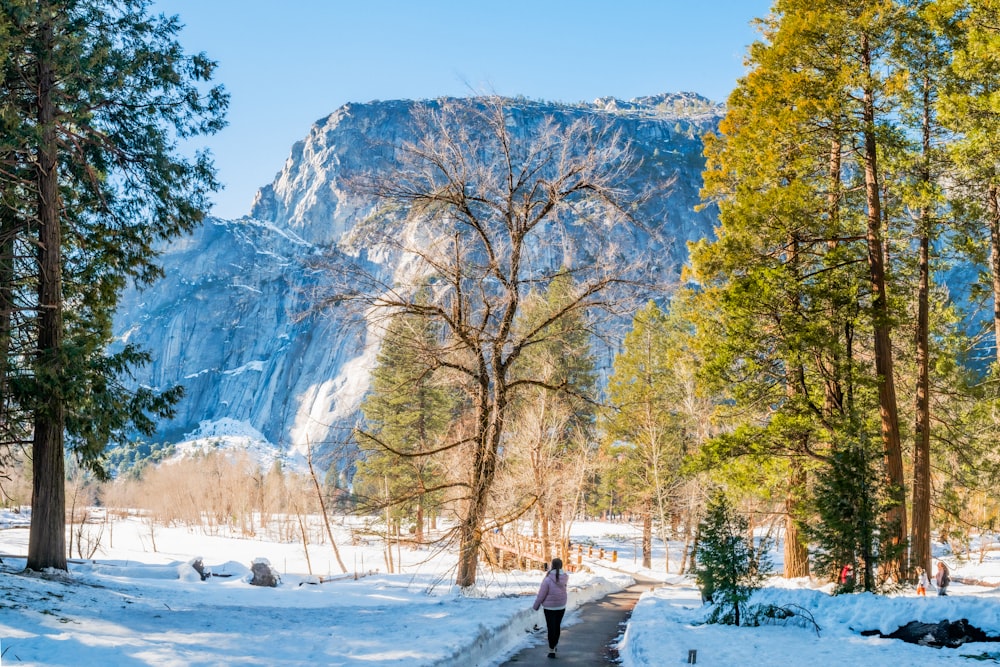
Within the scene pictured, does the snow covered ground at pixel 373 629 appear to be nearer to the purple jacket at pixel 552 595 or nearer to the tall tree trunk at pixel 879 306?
the purple jacket at pixel 552 595

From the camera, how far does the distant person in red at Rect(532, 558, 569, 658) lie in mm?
9680

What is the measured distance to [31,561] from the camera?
483 inches

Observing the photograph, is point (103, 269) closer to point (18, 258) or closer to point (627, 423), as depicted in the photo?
point (18, 258)

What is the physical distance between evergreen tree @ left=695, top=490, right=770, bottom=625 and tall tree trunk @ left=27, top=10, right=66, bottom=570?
36.3 feet

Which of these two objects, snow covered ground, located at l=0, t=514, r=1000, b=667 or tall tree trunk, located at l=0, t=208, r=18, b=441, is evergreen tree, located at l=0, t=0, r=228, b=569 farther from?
snow covered ground, located at l=0, t=514, r=1000, b=667

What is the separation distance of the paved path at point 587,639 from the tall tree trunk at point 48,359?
8.59 m

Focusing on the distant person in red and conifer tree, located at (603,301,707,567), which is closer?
the distant person in red

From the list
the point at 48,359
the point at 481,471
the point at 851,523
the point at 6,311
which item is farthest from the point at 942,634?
the point at 6,311

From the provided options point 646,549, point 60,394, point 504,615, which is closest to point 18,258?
point 60,394

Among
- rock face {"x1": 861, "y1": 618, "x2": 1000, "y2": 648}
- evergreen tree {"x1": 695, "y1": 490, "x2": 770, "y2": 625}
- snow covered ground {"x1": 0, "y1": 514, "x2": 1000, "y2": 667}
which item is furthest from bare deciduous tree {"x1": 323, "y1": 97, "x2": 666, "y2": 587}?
rock face {"x1": 861, "y1": 618, "x2": 1000, "y2": 648}

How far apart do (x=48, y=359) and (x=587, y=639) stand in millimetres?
10595

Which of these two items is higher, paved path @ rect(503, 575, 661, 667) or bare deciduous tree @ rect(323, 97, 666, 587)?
bare deciduous tree @ rect(323, 97, 666, 587)

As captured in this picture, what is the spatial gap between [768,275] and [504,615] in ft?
28.1

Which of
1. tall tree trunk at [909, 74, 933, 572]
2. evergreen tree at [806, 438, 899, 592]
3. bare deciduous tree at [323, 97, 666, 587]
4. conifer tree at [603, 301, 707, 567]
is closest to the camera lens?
evergreen tree at [806, 438, 899, 592]
